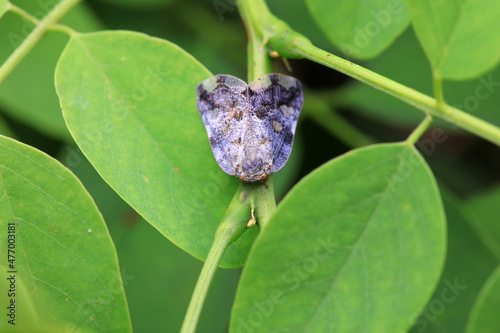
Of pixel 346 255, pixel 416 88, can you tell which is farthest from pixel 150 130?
pixel 416 88

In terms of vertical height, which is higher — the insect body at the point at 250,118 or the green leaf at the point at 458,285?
the insect body at the point at 250,118

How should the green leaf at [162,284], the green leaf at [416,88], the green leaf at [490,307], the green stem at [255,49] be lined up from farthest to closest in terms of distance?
the green leaf at [416,88], the green leaf at [162,284], the green stem at [255,49], the green leaf at [490,307]

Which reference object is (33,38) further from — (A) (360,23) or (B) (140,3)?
(A) (360,23)

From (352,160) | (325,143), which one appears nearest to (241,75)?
(325,143)

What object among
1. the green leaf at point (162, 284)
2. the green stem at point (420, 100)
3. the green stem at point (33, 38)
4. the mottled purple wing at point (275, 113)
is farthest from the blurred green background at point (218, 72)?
the green stem at point (420, 100)

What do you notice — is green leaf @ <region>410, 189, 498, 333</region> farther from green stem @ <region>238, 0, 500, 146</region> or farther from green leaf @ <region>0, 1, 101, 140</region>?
green leaf @ <region>0, 1, 101, 140</region>

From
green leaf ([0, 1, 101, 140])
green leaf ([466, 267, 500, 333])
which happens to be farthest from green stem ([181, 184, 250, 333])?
green leaf ([0, 1, 101, 140])

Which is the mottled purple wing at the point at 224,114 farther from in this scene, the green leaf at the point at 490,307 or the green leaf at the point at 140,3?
the green leaf at the point at 140,3
